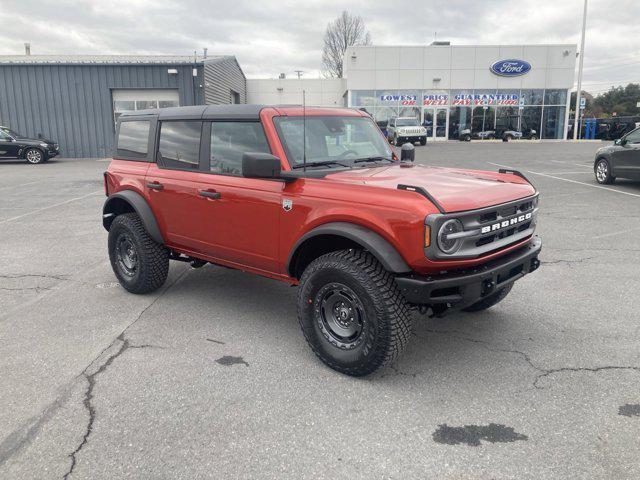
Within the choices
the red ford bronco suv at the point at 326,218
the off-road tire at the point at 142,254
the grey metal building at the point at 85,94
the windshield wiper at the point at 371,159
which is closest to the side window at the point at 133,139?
the red ford bronco suv at the point at 326,218

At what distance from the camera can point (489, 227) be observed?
11.2ft

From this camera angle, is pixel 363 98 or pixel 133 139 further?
pixel 363 98

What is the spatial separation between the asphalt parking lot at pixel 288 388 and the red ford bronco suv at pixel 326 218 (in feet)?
1.30

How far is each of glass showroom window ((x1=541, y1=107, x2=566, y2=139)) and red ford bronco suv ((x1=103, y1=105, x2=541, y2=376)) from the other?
38.1m

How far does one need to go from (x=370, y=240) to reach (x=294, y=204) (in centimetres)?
75

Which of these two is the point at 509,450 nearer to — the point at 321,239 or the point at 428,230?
the point at 428,230

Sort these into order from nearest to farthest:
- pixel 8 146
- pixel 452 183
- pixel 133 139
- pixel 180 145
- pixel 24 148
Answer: pixel 452 183 → pixel 180 145 → pixel 133 139 → pixel 8 146 → pixel 24 148

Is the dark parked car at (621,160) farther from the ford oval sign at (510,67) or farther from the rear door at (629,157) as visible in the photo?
the ford oval sign at (510,67)

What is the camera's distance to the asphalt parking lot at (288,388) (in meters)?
2.70

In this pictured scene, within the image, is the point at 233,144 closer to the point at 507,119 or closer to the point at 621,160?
the point at 621,160

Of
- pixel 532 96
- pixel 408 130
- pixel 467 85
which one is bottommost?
pixel 408 130

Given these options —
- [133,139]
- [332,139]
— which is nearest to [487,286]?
[332,139]

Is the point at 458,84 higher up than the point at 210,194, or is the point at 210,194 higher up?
the point at 458,84

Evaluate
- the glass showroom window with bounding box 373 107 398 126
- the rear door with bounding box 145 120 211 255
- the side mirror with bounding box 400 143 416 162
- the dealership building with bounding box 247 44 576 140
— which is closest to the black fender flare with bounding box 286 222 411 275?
the rear door with bounding box 145 120 211 255
